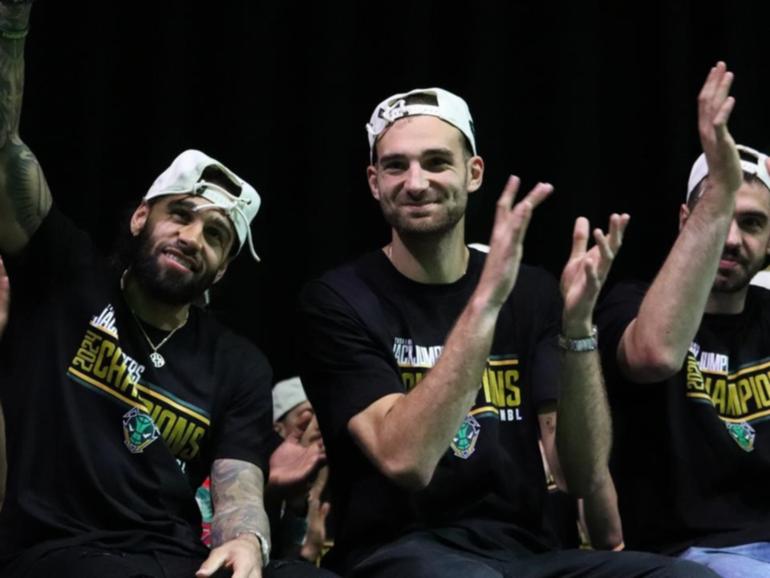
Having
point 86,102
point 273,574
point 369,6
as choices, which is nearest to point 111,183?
point 86,102

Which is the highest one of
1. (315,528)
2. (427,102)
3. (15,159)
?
(427,102)

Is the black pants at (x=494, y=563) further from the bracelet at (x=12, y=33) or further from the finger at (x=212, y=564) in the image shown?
the bracelet at (x=12, y=33)

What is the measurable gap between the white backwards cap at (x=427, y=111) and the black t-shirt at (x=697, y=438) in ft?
1.71

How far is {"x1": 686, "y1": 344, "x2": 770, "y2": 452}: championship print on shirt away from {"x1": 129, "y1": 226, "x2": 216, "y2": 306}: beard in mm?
1092

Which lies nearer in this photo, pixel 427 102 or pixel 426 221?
pixel 426 221

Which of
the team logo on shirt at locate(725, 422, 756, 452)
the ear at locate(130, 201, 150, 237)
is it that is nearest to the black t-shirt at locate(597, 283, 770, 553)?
the team logo on shirt at locate(725, 422, 756, 452)

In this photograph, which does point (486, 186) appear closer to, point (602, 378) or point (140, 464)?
point (602, 378)

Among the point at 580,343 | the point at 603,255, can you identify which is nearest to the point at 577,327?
the point at 580,343

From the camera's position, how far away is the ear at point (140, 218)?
119 inches

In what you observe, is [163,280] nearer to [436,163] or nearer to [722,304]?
[436,163]

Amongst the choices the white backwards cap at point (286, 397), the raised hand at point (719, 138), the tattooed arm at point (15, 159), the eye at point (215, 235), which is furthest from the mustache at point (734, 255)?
the tattooed arm at point (15, 159)

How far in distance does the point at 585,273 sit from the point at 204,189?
3.01 feet

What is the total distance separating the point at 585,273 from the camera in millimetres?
2604

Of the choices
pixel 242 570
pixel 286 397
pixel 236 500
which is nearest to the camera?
pixel 242 570
